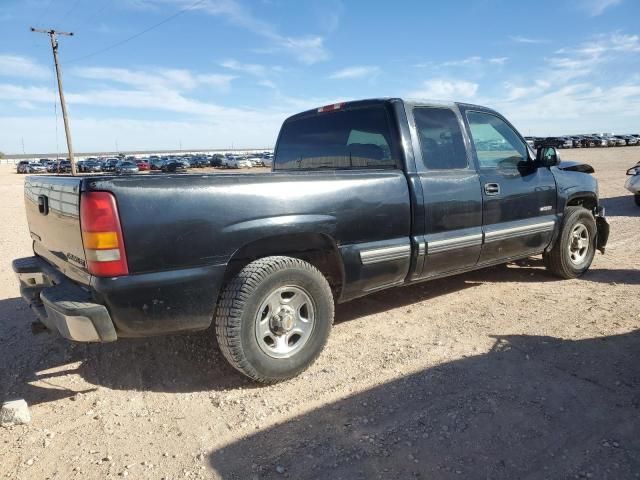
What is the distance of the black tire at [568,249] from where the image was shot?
4.98 meters

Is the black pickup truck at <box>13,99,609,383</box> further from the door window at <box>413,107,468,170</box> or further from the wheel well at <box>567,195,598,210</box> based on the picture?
the wheel well at <box>567,195,598,210</box>

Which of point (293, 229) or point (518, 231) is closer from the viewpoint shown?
point (293, 229)

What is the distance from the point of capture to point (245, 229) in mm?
2781

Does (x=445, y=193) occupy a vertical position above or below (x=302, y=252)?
above

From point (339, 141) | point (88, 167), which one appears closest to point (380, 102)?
point (339, 141)

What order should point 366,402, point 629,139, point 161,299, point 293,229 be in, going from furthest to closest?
point 629,139 < point 293,229 < point 366,402 < point 161,299

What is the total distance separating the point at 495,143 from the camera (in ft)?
14.6

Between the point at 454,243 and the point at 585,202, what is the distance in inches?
101

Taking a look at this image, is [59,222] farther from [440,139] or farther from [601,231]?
[601,231]

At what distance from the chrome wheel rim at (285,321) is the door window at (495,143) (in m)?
2.19

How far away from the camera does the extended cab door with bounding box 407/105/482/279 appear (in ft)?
12.2

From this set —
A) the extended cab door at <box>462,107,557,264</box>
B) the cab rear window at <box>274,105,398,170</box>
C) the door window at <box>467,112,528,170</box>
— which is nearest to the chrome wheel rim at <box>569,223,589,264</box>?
the extended cab door at <box>462,107,557,264</box>

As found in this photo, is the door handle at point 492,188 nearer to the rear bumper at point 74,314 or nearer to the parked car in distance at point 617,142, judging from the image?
the rear bumper at point 74,314

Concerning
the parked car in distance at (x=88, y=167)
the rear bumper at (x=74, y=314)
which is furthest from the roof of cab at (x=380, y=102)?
the parked car in distance at (x=88, y=167)
